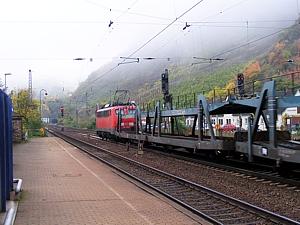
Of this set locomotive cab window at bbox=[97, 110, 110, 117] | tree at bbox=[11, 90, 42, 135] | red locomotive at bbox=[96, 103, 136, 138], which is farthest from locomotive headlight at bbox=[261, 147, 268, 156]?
tree at bbox=[11, 90, 42, 135]

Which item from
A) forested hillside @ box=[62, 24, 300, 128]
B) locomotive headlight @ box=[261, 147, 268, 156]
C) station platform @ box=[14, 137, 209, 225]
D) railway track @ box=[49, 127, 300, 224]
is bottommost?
railway track @ box=[49, 127, 300, 224]

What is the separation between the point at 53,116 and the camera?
15775cm

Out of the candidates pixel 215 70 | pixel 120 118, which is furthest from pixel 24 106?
pixel 215 70

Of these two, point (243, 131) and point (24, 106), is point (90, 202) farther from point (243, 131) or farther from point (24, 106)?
point (24, 106)

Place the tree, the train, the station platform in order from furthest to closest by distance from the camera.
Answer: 1. the tree
2. the train
3. the station platform

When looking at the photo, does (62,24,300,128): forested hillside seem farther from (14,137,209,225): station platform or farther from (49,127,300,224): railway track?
(14,137,209,225): station platform

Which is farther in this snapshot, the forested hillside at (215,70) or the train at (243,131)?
the forested hillside at (215,70)

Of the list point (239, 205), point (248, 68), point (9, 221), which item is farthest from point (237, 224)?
point (248, 68)

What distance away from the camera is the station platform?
878 centimetres

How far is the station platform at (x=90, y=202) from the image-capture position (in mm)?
8781

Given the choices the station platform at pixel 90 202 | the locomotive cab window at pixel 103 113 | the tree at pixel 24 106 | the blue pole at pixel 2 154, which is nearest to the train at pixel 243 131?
the station platform at pixel 90 202

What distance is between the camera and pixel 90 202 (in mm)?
10570

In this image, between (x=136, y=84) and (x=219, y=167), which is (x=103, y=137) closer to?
(x=219, y=167)

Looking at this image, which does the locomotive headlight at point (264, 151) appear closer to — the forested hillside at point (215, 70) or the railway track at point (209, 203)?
the railway track at point (209, 203)
